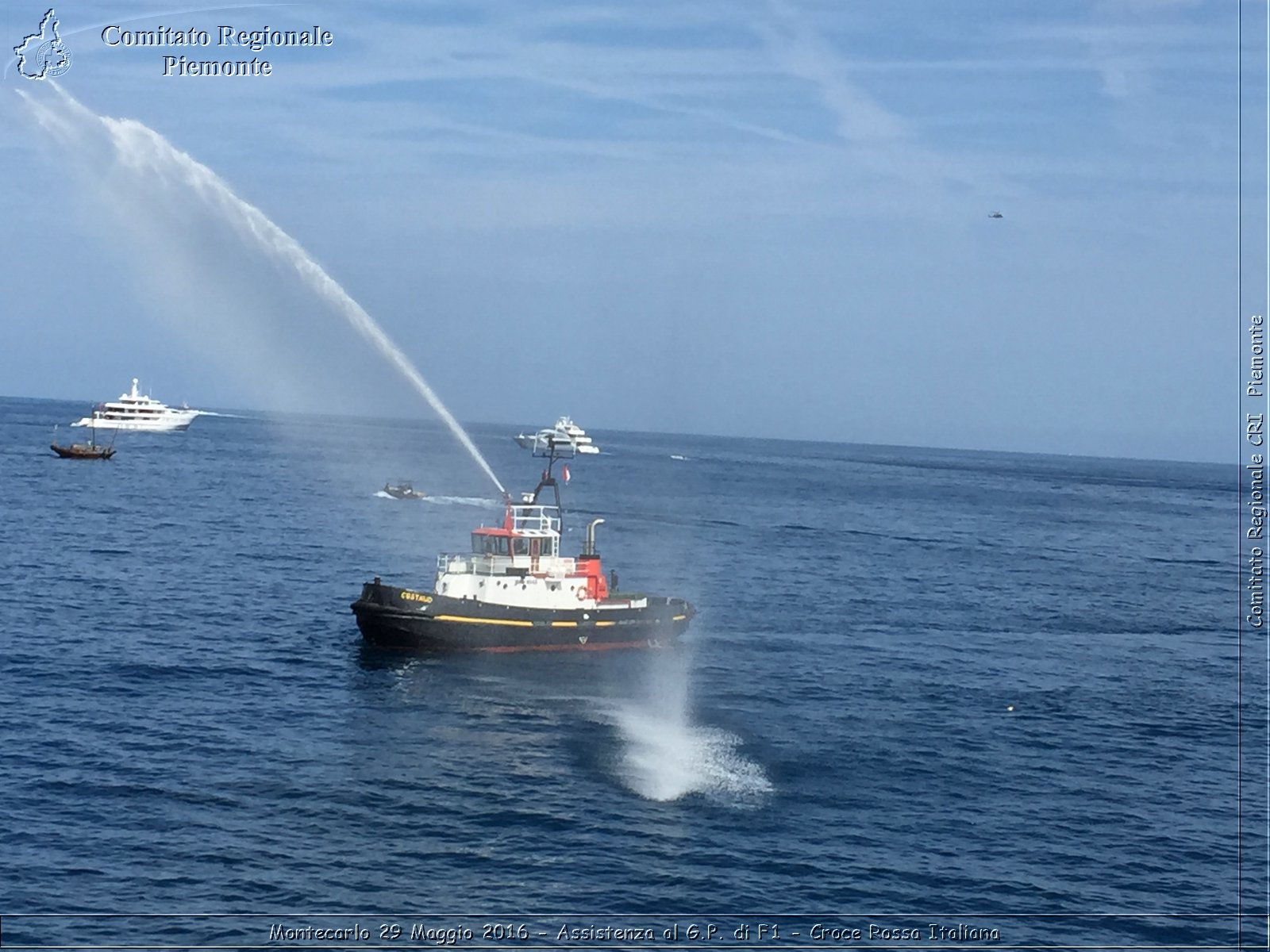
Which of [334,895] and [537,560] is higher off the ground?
[537,560]

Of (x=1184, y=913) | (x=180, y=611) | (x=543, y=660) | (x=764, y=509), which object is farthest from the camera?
(x=764, y=509)

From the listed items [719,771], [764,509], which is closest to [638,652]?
[719,771]

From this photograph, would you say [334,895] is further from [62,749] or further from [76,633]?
[76,633]

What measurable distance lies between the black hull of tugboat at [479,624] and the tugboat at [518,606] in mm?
43

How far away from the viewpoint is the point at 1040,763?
50281 mm

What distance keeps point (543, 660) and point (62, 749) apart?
2555cm

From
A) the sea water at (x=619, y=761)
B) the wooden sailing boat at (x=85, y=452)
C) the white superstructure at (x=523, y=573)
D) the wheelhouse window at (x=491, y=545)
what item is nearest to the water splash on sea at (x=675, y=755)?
the sea water at (x=619, y=761)

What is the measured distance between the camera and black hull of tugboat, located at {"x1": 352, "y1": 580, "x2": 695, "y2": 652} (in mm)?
63656

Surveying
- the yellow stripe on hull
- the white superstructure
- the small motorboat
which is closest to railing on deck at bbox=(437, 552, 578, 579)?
the white superstructure

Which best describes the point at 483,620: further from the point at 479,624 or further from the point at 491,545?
the point at 491,545

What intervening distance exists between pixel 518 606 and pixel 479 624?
245 centimetres

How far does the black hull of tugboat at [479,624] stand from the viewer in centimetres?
6366

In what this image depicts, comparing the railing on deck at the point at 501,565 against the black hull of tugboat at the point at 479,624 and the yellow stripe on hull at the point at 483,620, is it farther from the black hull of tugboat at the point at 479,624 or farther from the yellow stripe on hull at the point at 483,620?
the yellow stripe on hull at the point at 483,620

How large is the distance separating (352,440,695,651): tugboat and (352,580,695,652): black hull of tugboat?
43mm
